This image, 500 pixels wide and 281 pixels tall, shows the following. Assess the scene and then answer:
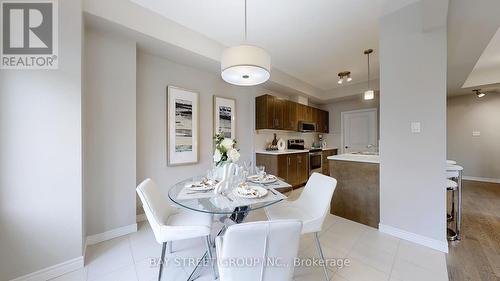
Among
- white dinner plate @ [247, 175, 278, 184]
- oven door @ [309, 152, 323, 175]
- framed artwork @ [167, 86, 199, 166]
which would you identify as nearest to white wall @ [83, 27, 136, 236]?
framed artwork @ [167, 86, 199, 166]

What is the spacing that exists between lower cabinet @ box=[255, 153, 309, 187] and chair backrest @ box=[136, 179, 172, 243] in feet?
7.80

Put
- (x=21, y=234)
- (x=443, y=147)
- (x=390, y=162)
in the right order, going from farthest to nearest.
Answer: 1. (x=390, y=162)
2. (x=443, y=147)
3. (x=21, y=234)

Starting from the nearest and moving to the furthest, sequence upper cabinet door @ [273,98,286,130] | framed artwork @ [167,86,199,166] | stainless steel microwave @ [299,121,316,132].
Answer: framed artwork @ [167,86,199,166], upper cabinet door @ [273,98,286,130], stainless steel microwave @ [299,121,316,132]

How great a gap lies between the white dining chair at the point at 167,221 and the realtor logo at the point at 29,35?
1.39 metres

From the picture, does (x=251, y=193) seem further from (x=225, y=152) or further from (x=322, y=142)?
(x=322, y=142)

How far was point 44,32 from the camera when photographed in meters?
1.62

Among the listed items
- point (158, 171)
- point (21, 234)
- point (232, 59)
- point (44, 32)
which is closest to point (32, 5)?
point (44, 32)

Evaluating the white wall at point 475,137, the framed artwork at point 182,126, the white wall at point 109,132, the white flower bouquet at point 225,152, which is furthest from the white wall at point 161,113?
the white wall at point 475,137

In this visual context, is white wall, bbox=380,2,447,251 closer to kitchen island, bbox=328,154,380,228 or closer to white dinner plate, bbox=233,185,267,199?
kitchen island, bbox=328,154,380,228

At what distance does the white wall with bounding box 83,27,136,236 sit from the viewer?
206 cm

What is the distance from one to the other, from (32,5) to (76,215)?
6.14 feet

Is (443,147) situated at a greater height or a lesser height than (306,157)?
greater

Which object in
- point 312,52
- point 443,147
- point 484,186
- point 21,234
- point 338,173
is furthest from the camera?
point 484,186

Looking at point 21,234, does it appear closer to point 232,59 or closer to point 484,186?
point 232,59
